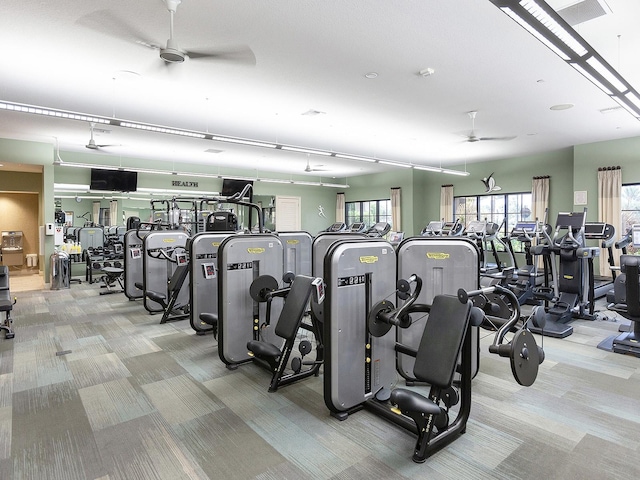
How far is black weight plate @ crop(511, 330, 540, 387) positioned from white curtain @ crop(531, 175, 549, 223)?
30.9 ft

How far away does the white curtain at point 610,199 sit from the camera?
8703 millimetres

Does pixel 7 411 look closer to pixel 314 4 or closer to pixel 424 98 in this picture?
pixel 314 4

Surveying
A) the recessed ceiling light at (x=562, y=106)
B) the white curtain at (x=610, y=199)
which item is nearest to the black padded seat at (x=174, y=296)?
the recessed ceiling light at (x=562, y=106)

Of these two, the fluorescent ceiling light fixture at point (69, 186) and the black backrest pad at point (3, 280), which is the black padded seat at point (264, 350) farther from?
the fluorescent ceiling light fixture at point (69, 186)

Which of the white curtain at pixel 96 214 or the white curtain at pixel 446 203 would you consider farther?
the white curtain at pixel 446 203

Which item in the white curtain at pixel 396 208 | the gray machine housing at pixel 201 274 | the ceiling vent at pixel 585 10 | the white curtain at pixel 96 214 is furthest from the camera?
the white curtain at pixel 396 208

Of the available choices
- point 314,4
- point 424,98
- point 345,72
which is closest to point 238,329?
point 314,4

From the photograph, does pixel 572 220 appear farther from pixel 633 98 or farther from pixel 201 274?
pixel 201 274

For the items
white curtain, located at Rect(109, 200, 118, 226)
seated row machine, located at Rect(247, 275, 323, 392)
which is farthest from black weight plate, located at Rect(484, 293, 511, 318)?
white curtain, located at Rect(109, 200, 118, 226)

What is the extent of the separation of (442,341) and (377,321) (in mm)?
535

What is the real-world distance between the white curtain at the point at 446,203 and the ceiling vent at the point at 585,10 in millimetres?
9163

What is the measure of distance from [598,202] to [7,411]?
1107 centimetres

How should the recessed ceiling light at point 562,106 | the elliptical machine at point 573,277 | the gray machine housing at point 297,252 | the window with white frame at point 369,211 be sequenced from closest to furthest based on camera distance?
the gray machine housing at point 297,252, the elliptical machine at point 573,277, the recessed ceiling light at point 562,106, the window with white frame at point 369,211

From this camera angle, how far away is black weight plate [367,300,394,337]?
2.73 m
